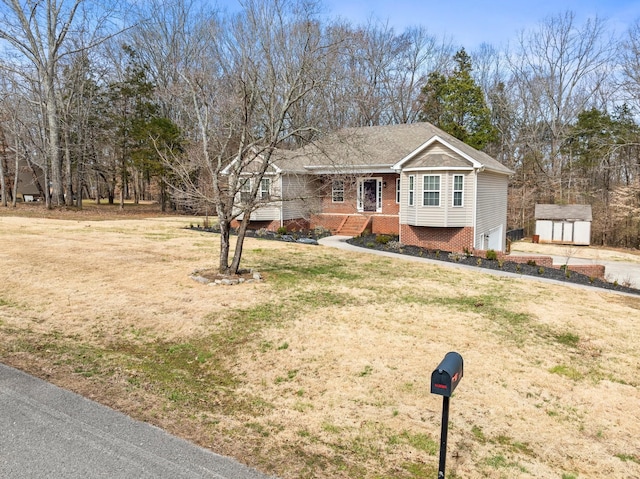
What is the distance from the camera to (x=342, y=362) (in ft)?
20.3

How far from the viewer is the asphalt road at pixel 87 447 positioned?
351 centimetres

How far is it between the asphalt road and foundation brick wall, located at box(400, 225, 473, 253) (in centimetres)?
1527

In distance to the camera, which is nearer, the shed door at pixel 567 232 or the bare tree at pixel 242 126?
the bare tree at pixel 242 126

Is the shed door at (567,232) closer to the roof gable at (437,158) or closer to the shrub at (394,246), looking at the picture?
the roof gable at (437,158)

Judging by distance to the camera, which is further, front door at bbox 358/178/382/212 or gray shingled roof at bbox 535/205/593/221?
gray shingled roof at bbox 535/205/593/221

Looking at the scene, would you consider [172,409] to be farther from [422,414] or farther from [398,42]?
[398,42]

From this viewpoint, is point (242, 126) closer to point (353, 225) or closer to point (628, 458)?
point (628, 458)

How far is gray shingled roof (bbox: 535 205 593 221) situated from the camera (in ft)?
86.3

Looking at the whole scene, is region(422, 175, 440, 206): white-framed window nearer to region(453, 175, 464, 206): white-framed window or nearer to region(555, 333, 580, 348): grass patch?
region(453, 175, 464, 206): white-framed window

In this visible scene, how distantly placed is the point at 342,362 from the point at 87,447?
340cm

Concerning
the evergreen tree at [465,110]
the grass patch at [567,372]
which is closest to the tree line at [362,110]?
the evergreen tree at [465,110]

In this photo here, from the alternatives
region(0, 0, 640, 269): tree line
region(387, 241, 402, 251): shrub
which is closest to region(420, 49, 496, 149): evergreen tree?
region(0, 0, 640, 269): tree line

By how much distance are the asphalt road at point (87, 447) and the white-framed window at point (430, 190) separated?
15569mm

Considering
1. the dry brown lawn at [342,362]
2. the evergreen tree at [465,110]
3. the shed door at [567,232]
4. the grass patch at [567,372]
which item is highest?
the evergreen tree at [465,110]
